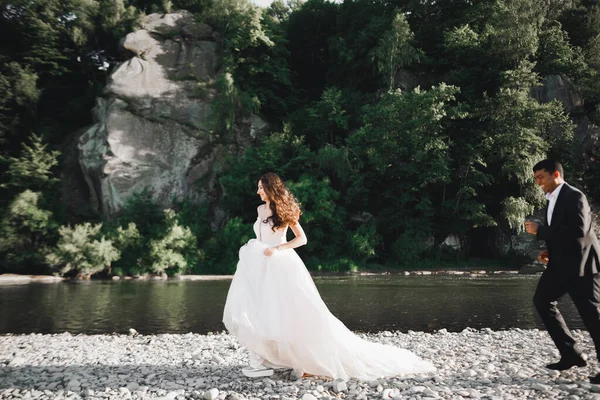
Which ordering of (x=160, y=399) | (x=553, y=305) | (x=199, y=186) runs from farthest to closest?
(x=199, y=186)
(x=553, y=305)
(x=160, y=399)

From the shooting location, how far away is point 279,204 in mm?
5621

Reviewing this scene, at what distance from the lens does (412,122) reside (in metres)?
29.2

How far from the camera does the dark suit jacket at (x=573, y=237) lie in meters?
5.10

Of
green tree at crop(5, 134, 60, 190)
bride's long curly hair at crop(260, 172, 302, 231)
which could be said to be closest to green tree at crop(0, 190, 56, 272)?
green tree at crop(5, 134, 60, 190)

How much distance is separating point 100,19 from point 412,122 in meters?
26.1

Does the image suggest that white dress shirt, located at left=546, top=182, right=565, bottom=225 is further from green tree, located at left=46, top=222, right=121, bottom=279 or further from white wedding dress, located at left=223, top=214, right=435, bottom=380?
green tree, located at left=46, top=222, right=121, bottom=279

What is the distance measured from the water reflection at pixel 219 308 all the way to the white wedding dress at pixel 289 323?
5086mm

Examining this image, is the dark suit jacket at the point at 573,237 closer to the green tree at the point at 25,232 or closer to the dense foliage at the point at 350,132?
the dense foliage at the point at 350,132

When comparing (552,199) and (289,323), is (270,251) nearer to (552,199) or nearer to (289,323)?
(289,323)

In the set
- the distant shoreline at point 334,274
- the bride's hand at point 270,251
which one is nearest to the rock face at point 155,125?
the distant shoreline at point 334,274

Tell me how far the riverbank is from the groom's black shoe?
10cm

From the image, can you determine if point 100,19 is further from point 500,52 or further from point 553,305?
point 553,305

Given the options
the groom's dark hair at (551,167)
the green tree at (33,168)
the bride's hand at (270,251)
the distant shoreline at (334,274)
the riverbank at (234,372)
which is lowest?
the distant shoreline at (334,274)

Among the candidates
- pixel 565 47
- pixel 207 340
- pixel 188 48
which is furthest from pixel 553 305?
pixel 188 48
